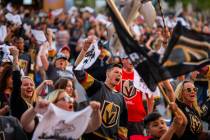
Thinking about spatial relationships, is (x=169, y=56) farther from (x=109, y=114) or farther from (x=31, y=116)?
(x=109, y=114)

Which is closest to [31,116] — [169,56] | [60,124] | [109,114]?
[60,124]

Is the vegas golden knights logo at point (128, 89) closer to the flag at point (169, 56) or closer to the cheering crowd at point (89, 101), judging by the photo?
the cheering crowd at point (89, 101)

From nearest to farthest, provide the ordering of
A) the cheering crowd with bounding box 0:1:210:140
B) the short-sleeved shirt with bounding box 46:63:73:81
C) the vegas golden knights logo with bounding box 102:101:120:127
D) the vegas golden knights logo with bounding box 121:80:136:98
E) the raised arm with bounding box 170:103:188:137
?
the cheering crowd with bounding box 0:1:210:140, the raised arm with bounding box 170:103:188:137, the vegas golden knights logo with bounding box 102:101:120:127, the vegas golden knights logo with bounding box 121:80:136:98, the short-sleeved shirt with bounding box 46:63:73:81

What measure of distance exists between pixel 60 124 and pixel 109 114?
2.03 meters

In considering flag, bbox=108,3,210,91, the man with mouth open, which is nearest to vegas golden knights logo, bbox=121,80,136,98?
the man with mouth open

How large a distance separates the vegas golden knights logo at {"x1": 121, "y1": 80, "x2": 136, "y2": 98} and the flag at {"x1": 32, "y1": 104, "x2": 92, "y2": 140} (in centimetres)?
397

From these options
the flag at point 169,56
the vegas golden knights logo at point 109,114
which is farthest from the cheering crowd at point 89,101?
the flag at point 169,56

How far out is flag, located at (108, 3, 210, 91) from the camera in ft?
25.7

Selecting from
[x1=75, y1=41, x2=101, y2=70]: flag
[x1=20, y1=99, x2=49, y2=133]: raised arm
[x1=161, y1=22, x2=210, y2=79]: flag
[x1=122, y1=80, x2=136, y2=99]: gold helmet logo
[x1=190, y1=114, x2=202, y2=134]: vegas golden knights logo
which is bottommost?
[x1=190, y1=114, x2=202, y2=134]: vegas golden knights logo

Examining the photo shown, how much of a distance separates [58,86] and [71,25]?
16.6m

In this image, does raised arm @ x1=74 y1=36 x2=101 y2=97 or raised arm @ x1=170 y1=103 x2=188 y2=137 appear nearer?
raised arm @ x1=170 y1=103 x2=188 y2=137

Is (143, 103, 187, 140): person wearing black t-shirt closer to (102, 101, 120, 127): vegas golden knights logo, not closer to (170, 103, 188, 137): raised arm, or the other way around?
(170, 103, 188, 137): raised arm


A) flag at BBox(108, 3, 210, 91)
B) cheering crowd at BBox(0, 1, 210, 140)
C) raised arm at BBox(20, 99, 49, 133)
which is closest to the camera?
raised arm at BBox(20, 99, 49, 133)

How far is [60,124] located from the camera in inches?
290
